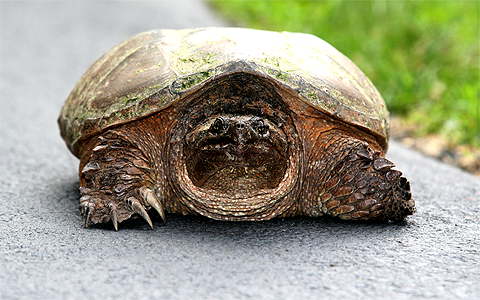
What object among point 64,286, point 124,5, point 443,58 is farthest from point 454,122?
point 124,5

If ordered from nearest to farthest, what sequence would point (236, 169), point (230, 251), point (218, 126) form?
point (230, 251), point (218, 126), point (236, 169)

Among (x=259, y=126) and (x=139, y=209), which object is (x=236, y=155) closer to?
(x=259, y=126)

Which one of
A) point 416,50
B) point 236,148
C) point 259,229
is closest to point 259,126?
point 236,148

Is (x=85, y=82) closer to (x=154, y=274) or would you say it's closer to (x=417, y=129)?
(x=154, y=274)

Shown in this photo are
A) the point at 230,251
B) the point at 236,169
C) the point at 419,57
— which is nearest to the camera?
the point at 230,251

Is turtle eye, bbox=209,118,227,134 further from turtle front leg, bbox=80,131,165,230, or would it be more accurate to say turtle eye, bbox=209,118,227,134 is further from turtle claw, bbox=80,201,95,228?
turtle claw, bbox=80,201,95,228

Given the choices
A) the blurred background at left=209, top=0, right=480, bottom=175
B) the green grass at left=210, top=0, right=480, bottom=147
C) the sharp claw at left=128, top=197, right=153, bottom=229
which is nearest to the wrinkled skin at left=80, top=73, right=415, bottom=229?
the sharp claw at left=128, top=197, right=153, bottom=229

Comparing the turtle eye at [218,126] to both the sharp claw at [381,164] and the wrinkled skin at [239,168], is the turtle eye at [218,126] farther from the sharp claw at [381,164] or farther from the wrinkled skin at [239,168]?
the sharp claw at [381,164]
